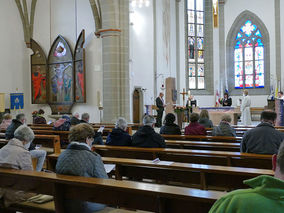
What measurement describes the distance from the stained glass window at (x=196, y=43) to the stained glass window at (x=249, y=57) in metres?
2.13

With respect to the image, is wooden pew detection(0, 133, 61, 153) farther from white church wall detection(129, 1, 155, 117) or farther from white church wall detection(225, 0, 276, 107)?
white church wall detection(225, 0, 276, 107)

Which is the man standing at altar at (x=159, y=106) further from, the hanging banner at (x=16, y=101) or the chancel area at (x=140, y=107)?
the hanging banner at (x=16, y=101)

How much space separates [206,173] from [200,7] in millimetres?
19106

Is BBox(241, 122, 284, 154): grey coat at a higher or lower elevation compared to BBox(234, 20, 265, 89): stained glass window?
lower

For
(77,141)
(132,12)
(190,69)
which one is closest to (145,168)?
(77,141)

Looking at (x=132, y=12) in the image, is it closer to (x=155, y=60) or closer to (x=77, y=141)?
(x=155, y=60)

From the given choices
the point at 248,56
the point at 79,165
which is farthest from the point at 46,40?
the point at 79,165

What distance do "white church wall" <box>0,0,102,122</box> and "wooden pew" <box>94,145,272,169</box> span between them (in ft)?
32.4

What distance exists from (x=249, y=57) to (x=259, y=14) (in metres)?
2.54

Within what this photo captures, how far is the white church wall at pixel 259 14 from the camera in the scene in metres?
19.6

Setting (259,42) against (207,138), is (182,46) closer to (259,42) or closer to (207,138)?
(259,42)

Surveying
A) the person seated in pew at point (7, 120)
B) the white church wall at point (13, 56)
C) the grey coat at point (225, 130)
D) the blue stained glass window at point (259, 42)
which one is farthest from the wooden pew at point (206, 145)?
the blue stained glass window at point (259, 42)

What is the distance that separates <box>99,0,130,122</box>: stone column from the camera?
1266 cm

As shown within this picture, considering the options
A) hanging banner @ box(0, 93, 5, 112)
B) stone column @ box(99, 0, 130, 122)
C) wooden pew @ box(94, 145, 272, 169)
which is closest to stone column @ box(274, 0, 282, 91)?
stone column @ box(99, 0, 130, 122)
